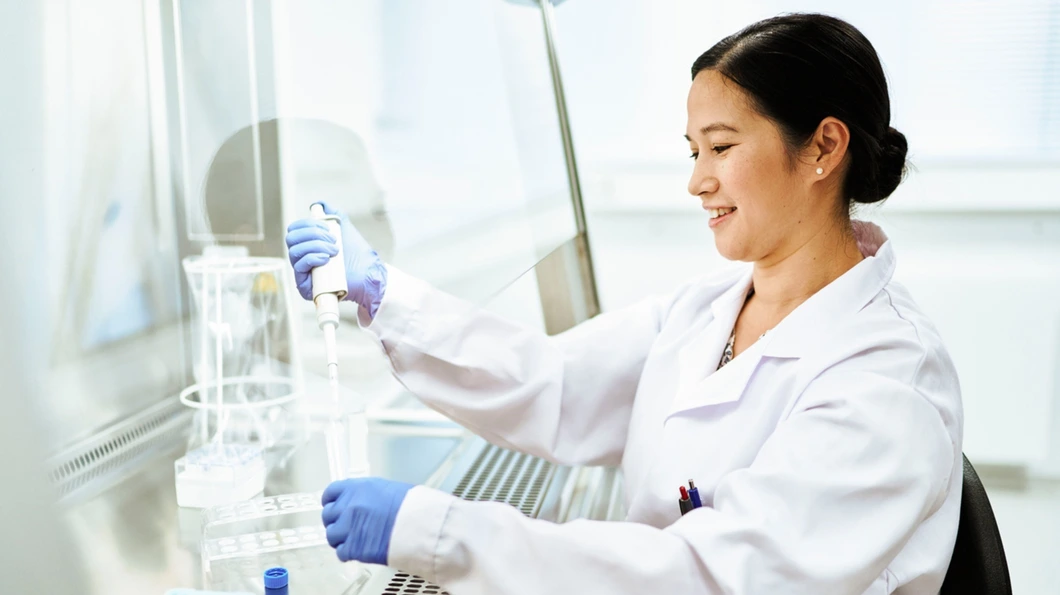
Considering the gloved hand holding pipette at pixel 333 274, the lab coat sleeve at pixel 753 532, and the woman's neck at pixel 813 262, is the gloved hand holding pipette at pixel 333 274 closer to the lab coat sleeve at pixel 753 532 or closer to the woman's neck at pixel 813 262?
the lab coat sleeve at pixel 753 532

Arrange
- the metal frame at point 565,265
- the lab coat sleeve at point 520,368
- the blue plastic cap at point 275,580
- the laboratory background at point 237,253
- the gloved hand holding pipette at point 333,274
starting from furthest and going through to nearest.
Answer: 1. the metal frame at point 565,265
2. the lab coat sleeve at point 520,368
3. the gloved hand holding pipette at point 333,274
4. the laboratory background at point 237,253
5. the blue plastic cap at point 275,580

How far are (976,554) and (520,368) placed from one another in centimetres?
66

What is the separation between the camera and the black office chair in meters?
1.01

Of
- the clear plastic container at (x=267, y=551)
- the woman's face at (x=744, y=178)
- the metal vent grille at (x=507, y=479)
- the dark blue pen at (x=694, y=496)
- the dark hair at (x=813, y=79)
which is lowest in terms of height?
the metal vent grille at (x=507, y=479)

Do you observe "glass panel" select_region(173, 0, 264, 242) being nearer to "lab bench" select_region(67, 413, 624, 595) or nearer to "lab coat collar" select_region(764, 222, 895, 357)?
"lab bench" select_region(67, 413, 624, 595)

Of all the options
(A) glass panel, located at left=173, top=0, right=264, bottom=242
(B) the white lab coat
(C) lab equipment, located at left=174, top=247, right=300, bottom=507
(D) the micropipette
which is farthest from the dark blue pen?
(A) glass panel, located at left=173, top=0, right=264, bottom=242

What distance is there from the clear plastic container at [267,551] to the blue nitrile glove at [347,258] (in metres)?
0.27

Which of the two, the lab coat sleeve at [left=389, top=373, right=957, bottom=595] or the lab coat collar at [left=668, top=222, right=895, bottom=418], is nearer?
the lab coat sleeve at [left=389, top=373, right=957, bottom=595]

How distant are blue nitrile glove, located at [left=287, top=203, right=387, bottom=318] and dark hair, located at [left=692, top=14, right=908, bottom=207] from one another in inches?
21.5

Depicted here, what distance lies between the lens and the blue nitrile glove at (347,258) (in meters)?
1.06

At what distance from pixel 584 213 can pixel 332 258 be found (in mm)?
1068

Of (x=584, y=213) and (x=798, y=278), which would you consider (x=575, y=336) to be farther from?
(x=584, y=213)

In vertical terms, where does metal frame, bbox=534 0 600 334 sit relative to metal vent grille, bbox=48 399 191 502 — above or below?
above

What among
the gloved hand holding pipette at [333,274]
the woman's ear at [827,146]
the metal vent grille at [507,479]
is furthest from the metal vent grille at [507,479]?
the woman's ear at [827,146]
